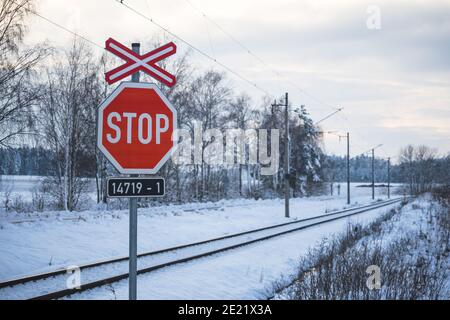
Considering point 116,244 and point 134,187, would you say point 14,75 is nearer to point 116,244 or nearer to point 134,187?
point 116,244

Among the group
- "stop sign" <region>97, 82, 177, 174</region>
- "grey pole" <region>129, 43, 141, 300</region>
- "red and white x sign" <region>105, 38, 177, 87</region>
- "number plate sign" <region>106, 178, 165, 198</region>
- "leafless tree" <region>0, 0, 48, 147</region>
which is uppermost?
"leafless tree" <region>0, 0, 48, 147</region>

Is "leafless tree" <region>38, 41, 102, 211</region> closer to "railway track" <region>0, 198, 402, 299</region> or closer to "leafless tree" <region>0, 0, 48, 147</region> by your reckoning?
"leafless tree" <region>0, 0, 48, 147</region>

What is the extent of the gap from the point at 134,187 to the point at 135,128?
547mm

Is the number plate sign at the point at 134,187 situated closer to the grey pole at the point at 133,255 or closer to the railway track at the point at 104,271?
the grey pole at the point at 133,255

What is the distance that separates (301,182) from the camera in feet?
185

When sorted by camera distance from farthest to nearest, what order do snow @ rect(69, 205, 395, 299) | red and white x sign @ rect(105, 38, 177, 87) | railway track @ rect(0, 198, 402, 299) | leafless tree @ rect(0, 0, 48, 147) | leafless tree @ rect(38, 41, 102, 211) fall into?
leafless tree @ rect(38, 41, 102, 211) < leafless tree @ rect(0, 0, 48, 147) < snow @ rect(69, 205, 395, 299) < railway track @ rect(0, 198, 402, 299) < red and white x sign @ rect(105, 38, 177, 87)

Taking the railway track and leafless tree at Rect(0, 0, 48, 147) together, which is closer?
the railway track

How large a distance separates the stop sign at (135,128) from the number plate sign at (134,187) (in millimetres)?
84

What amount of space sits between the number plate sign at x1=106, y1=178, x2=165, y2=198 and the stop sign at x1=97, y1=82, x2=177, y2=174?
84mm

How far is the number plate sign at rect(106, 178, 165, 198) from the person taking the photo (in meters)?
3.50

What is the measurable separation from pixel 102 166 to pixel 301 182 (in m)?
34.1

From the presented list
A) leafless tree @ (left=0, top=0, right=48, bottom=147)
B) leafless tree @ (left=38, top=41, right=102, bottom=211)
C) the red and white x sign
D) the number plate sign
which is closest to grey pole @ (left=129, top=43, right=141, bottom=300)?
the number plate sign

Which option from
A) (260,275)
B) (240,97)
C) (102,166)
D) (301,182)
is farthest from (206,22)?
(301,182)

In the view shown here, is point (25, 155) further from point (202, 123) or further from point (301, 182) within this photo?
point (301, 182)
